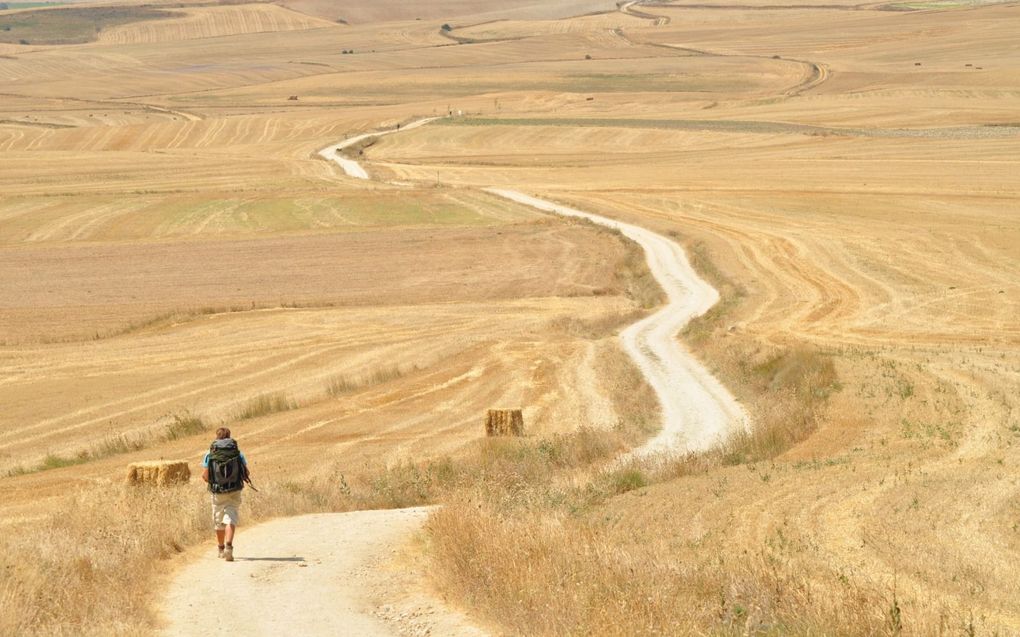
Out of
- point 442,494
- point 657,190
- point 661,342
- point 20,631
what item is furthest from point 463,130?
point 20,631

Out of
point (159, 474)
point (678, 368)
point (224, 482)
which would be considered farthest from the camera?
point (678, 368)

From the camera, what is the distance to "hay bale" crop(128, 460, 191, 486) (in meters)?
21.5

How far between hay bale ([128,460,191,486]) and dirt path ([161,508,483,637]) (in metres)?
4.23

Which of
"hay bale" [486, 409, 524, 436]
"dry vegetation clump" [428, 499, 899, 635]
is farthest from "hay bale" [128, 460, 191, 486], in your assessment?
"dry vegetation clump" [428, 499, 899, 635]

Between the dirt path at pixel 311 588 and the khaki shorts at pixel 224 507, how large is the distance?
0.42 metres

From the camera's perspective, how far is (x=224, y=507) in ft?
53.2

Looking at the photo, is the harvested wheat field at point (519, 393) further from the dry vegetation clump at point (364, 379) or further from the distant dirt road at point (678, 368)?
the distant dirt road at point (678, 368)

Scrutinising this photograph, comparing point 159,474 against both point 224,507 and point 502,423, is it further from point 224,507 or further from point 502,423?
point 502,423

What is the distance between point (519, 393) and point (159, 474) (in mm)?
13468

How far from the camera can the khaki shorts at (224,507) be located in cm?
1608

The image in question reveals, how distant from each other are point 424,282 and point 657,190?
120ft

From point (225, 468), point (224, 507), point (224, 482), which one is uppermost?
point (225, 468)

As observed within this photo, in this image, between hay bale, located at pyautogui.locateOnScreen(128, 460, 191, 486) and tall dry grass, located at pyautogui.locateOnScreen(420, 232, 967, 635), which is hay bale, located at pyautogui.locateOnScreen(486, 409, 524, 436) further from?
hay bale, located at pyautogui.locateOnScreen(128, 460, 191, 486)

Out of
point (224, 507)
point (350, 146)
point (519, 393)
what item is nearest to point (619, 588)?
point (224, 507)
